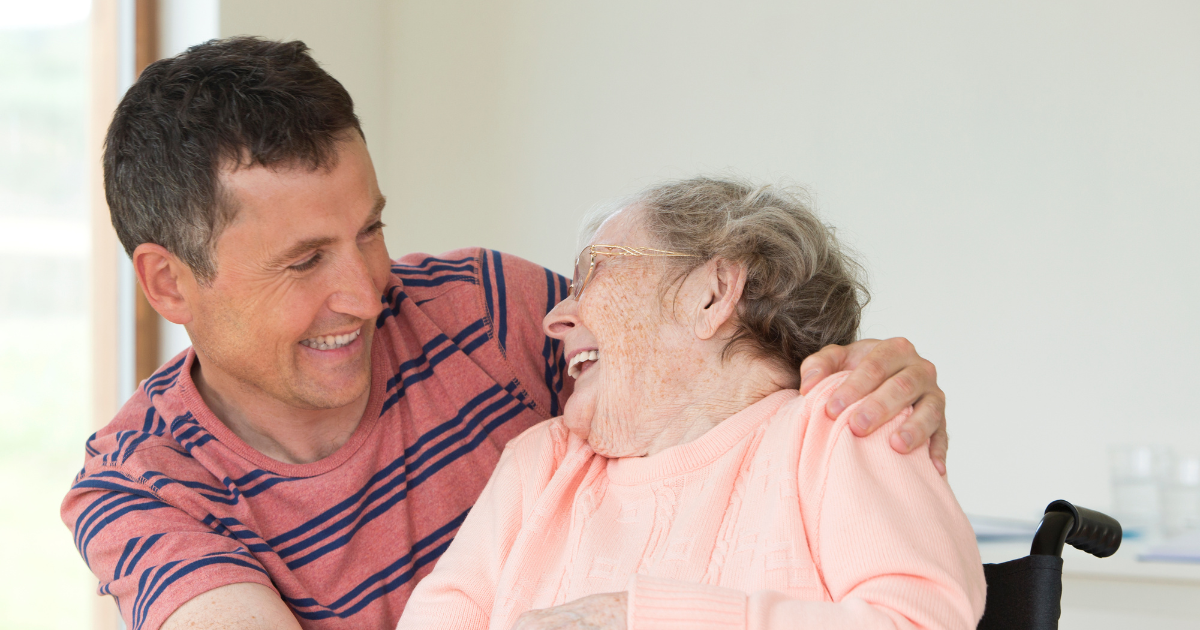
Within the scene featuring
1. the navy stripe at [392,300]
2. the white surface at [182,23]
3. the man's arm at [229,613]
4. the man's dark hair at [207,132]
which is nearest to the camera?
the man's arm at [229,613]

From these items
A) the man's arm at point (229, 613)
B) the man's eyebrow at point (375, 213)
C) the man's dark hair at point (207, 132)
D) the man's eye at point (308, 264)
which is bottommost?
the man's arm at point (229, 613)

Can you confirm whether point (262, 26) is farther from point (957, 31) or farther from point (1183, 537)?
point (1183, 537)

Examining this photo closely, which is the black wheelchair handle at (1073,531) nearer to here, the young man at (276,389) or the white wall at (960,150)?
the young man at (276,389)

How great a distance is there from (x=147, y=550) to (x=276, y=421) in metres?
0.32

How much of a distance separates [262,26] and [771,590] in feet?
8.35

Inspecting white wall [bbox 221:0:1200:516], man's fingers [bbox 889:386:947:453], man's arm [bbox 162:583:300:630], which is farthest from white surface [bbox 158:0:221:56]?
man's fingers [bbox 889:386:947:453]

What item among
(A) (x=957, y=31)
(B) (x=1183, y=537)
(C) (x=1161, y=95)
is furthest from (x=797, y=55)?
(B) (x=1183, y=537)

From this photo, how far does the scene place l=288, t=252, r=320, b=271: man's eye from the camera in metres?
1.42

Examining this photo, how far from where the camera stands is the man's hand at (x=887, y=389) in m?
1.16

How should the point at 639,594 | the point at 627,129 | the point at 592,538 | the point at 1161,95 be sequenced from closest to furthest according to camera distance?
the point at 639,594 → the point at 592,538 → the point at 1161,95 → the point at 627,129

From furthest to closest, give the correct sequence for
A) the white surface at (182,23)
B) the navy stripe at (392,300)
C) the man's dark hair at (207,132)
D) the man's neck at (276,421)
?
1. the white surface at (182,23)
2. the navy stripe at (392,300)
3. the man's neck at (276,421)
4. the man's dark hair at (207,132)

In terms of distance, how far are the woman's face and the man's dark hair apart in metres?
0.47

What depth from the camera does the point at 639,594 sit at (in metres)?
1.00

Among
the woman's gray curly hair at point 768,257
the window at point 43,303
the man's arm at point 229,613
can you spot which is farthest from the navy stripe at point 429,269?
the window at point 43,303
